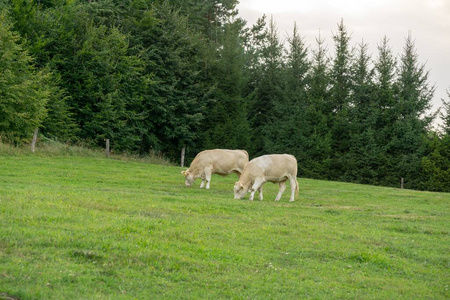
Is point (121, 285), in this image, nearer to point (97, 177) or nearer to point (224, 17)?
point (97, 177)

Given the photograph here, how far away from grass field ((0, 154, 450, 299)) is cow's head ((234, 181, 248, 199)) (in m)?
2.90

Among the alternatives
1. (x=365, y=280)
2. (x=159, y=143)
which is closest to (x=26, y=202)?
(x=365, y=280)

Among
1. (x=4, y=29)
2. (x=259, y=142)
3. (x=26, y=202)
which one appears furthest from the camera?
(x=259, y=142)

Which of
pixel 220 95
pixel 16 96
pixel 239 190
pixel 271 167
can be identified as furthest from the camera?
pixel 220 95

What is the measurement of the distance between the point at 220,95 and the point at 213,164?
2625cm

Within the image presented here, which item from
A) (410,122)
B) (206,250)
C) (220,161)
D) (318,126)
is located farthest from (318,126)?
(206,250)

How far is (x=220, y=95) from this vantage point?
52.8 metres

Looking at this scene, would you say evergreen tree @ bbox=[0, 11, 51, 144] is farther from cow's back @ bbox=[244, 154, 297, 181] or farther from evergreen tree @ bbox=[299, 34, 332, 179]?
evergreen tree @ bbox=[299, 34, 332, 179]

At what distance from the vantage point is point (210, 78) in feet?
177

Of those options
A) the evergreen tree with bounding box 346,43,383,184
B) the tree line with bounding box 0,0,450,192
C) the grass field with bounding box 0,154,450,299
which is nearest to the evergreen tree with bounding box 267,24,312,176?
the tree line with bounding box 0,0,450,192

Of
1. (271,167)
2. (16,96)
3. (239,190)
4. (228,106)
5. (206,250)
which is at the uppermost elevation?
(228,106)

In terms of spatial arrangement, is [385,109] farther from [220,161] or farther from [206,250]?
[206,250]

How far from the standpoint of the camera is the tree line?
43.7 meters

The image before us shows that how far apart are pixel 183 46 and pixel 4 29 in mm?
18776
